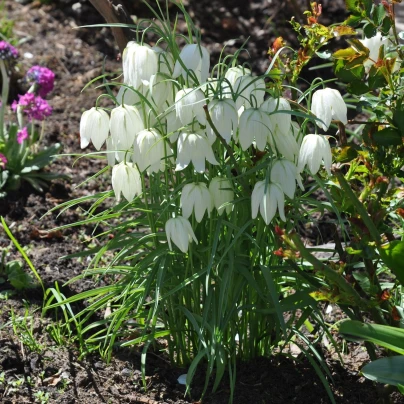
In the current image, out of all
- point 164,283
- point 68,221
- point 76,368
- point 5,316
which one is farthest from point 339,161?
point 68,221

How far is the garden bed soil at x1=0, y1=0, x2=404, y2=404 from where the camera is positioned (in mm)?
2371

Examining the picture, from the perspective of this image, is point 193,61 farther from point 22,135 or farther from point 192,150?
point 22,135

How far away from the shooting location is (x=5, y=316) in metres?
2.67

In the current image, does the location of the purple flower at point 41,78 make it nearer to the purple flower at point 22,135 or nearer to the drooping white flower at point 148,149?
the purple flower at point 22,135

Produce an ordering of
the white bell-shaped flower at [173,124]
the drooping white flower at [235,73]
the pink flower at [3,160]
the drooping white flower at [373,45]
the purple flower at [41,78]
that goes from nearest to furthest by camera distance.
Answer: the white bell-shaped flower at [173,124] < the drooping white flower at [235,73] < the drooping white flower at [373,45] < the pink flower at [3,160] < the purple flower at [41,78]

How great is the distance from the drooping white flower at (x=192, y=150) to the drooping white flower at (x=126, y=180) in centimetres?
22

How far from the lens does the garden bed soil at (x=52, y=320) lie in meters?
2.37

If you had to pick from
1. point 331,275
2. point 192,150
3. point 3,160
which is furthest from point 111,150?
point 3,160

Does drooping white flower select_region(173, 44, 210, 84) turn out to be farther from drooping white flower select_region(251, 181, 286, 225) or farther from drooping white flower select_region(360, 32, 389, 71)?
drooping white flower select_region(360, 32, 389, 71)

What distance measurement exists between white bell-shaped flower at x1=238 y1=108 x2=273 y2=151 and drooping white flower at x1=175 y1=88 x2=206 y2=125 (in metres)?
0.12

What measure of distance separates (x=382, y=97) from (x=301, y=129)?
0.96 feet

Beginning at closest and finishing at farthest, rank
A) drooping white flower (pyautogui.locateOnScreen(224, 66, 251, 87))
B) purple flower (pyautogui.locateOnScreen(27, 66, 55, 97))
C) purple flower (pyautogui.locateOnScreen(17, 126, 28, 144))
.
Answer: drooping white flower (pyautogui.locateOnScreen(224, 66, 251, 87)) < purple flower (pyautogui.locateOnScreen(17, 126, 28, 144)) < purple flower (pyautogui.locateOnScreen(27, 66, 55, 97))

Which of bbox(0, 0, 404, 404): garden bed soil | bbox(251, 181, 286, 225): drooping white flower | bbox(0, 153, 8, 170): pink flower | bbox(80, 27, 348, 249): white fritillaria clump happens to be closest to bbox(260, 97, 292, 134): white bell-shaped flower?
bbox(80, 27, 348, 249): white fritillaria clump

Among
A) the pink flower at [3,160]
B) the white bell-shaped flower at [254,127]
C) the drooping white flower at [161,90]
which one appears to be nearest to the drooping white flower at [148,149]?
the drooping white flower at [161,90]
